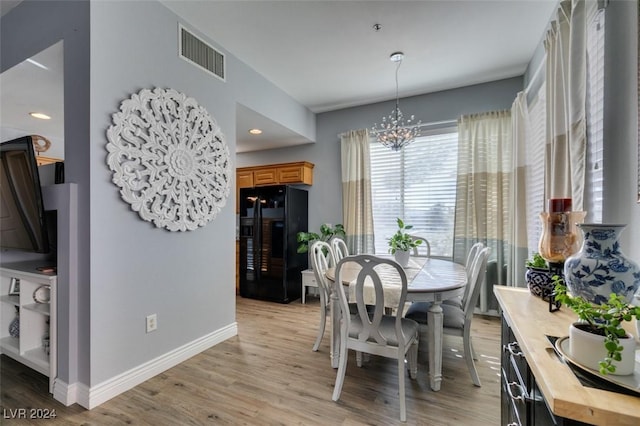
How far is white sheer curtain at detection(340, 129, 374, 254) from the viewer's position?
4.04 meters

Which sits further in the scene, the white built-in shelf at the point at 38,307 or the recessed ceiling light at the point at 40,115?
the recessed ceiling light at the point at 40,115

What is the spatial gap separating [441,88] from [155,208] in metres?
3.63

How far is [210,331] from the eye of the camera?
2.66 meters

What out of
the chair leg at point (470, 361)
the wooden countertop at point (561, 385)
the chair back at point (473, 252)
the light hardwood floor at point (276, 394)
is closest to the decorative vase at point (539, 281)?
the wooden countertop at point (561, 385)

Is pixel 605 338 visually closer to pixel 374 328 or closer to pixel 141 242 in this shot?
pixel 374 328

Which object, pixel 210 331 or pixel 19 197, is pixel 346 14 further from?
pixel 210 331

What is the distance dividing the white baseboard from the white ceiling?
98.8 inches

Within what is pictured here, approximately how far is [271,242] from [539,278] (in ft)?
11.0

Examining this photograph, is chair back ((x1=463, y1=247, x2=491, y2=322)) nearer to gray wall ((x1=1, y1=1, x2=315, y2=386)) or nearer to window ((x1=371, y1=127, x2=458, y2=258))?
window ((x1=371, y1=127, x2=458, y2=258))

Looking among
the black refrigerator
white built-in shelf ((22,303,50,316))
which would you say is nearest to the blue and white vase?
white built-in shelf ((22,303,50,316))

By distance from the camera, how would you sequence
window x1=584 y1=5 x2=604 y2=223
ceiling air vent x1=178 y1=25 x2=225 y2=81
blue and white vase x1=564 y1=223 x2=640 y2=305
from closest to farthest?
blue and white vase x1=564 y1=223 x2=640 y2=305 → window x1=584 y1=5 x2=604 y2=223 → ceiling air vent x1=178 y1=25 x2=225 y2=81

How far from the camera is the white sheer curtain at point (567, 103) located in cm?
148

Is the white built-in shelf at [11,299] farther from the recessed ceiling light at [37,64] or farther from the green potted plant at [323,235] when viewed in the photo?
the green potted plant at [323,235]

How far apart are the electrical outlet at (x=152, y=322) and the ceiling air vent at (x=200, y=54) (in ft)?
7.07
